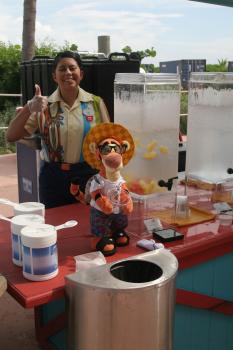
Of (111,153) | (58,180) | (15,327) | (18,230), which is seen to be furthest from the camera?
(15,327)

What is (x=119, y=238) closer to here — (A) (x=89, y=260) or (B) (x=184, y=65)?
(A) (x=89, y=260)

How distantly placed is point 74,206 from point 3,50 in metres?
8.41

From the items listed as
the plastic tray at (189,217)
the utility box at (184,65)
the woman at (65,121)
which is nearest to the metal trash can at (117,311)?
the plastic tray at (189,217)

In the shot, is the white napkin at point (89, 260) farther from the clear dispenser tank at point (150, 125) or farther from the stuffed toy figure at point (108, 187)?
the clear dispenser tank at point (150, 125)

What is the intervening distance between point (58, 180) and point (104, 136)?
61cm

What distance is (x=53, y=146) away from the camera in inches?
74.0

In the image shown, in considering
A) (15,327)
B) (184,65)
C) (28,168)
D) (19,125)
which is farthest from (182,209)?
(184,65)

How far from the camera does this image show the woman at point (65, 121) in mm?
1800

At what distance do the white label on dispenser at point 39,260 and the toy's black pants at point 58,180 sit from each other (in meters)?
0.69

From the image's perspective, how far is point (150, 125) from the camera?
5.34 feet

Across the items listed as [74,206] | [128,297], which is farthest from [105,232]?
[74,206]

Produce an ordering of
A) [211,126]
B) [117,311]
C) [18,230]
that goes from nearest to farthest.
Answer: [117,311] < [18,230] < [211,126]

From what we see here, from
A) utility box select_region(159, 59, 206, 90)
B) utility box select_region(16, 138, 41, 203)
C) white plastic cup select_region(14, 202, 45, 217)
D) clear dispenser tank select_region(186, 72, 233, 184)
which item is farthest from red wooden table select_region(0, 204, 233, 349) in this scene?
utility box select_region(159, 59, 206, 90)

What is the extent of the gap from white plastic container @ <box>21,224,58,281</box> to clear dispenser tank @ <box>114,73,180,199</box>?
0.56 metres
